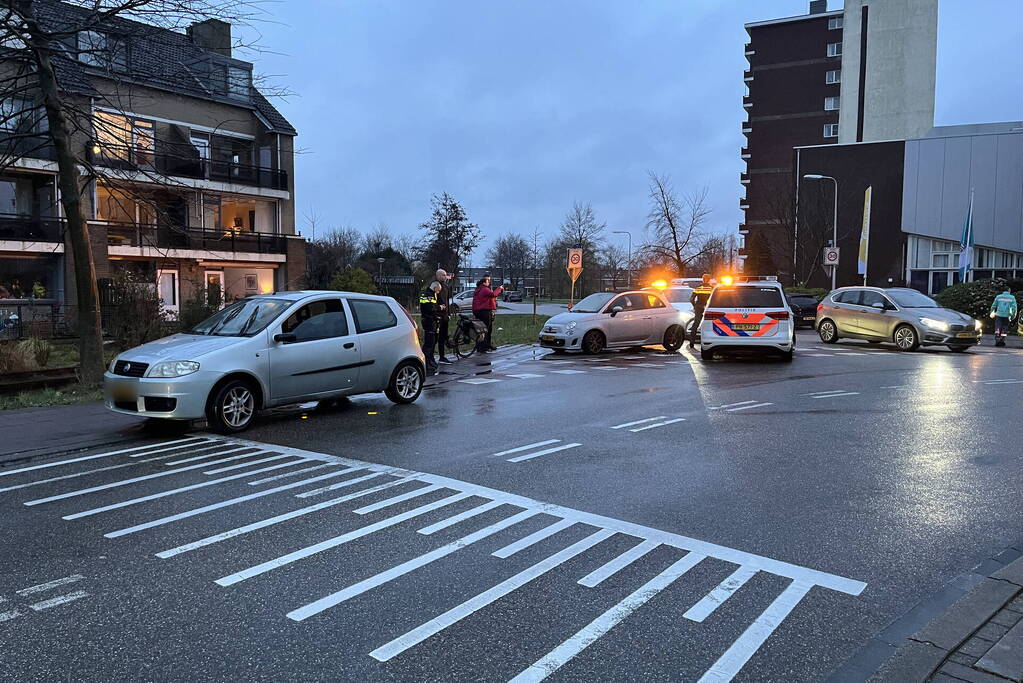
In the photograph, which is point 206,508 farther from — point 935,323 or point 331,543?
point 935,323

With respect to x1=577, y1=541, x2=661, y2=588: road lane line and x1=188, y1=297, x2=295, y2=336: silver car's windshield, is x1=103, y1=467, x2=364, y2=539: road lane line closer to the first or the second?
x1=577, y1=541, x2=661, y2=588: road lane line

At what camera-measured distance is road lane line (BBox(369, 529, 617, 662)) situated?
140 inches

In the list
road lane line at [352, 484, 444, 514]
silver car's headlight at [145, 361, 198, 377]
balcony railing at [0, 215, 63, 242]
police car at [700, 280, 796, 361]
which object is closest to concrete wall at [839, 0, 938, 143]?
police car at [700, 280, 796, 361]

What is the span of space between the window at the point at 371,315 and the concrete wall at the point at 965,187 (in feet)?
140

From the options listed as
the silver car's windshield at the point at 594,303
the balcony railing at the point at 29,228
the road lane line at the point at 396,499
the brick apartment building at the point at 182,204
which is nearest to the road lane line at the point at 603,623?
the road lane line at the point at 396,499

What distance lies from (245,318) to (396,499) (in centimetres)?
451

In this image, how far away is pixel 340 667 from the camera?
3.36 metres

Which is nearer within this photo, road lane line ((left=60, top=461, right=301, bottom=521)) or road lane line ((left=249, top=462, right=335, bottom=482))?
road lane line ((left=60, top=461, right=301, bottom=521))

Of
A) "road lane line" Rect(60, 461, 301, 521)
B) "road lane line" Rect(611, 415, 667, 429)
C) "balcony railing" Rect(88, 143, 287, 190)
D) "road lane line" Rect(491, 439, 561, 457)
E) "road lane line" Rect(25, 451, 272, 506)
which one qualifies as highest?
"balcony railing" Rect(88, 143, 287, 190)

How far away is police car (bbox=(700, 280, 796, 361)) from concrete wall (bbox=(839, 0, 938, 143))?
51087 mm

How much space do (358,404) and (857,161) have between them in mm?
47657

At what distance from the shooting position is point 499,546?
16.1 feet

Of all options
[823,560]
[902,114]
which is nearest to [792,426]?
[823,560]

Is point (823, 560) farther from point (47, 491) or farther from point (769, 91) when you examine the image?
point (769, 91)
